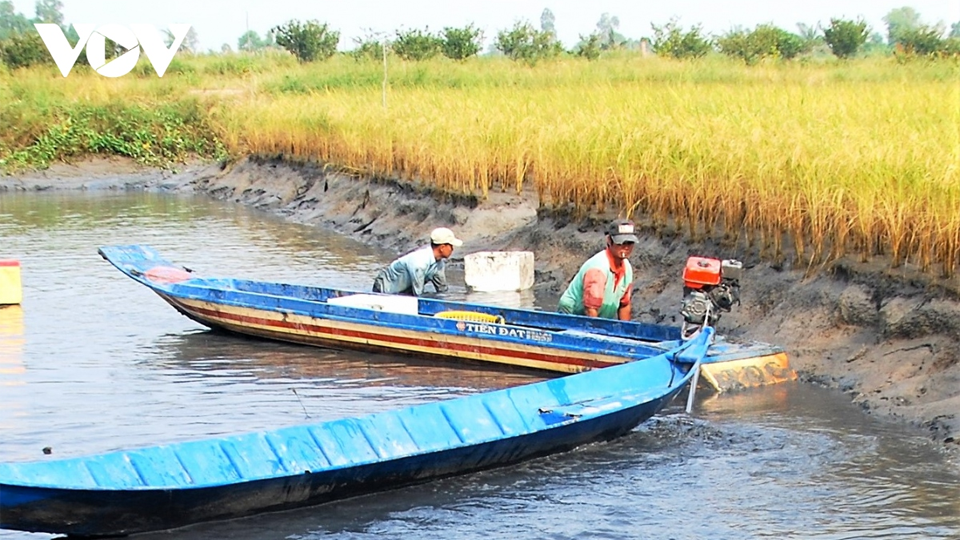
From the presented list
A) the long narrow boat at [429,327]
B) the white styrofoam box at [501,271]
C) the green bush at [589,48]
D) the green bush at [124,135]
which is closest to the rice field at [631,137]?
the green bush at [124,135]

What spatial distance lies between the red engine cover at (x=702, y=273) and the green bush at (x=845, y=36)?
34272 mm

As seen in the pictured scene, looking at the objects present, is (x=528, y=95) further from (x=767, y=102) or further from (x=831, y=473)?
(x=831, y=473)

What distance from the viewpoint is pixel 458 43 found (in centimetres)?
3947

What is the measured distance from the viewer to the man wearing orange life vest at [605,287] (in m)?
9.59

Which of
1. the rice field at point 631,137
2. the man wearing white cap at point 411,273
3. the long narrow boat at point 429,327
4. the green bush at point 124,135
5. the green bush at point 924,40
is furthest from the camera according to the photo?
the green bush at point 924,40

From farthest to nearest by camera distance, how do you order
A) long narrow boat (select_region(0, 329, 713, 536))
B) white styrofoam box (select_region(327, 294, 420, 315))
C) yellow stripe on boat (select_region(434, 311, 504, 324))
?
1. white styrofoam box (select_region(327, 294, 420, 315))
2. yellow stripe on boat (select_region(434, 311, 504, 324))
3. long narrow boat (select_region(0, 329, 713, 536))

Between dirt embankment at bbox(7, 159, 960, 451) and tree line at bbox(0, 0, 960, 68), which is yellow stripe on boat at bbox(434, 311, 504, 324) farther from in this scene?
tree line at bbox(0, 0, 960, 68)

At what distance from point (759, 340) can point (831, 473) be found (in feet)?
9.29

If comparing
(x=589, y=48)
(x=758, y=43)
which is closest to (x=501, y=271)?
(x=589, y=48)

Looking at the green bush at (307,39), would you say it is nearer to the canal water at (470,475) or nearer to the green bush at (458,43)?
the green bush at (458,43)

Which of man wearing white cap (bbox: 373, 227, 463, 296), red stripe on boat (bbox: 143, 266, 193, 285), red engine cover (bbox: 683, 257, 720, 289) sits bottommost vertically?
red stripe on boat (bbox: 143, 266, 193, 285)

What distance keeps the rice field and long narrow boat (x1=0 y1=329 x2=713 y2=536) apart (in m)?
2.36

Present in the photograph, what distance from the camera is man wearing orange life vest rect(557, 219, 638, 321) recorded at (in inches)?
377

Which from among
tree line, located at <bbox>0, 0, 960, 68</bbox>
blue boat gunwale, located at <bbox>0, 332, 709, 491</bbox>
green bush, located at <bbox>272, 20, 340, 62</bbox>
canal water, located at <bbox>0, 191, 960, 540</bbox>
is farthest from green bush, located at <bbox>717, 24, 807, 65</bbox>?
blue boat gunwale, located at <bbox>0, 332, 709, 491</bbox>
